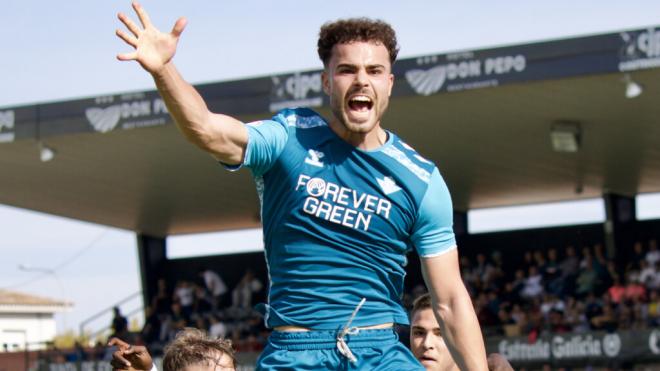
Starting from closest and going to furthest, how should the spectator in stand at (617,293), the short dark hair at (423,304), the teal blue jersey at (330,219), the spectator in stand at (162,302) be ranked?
the teal blue jersey at (330,219)
the short dark hair at (423,304)
the spectator in stand at (617,293)
the spectator in stand at (162,302)

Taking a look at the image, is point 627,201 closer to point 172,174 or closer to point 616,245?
point 616,245

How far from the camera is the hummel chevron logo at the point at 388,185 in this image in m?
5.13

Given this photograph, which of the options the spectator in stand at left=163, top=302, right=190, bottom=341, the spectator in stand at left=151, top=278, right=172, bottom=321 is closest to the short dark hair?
the spectator in stand at left=163, top=302, right=190, bottom=341

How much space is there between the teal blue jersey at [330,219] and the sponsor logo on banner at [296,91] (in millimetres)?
16630

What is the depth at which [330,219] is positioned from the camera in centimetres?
507

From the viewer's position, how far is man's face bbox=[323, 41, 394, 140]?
507cm

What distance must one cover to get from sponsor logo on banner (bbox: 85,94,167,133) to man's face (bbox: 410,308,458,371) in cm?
1638

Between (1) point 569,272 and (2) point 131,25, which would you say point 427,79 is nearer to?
(1) point 569,272

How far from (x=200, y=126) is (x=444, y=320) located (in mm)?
1336

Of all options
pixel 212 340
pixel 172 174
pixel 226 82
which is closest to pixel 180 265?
pixel 172 174

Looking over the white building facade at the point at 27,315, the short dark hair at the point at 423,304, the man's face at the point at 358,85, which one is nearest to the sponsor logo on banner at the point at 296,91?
the short dark hair at the point at 423,304

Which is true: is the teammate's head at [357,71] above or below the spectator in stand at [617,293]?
below

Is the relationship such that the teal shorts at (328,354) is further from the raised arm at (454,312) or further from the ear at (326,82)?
the ear at (326,82)

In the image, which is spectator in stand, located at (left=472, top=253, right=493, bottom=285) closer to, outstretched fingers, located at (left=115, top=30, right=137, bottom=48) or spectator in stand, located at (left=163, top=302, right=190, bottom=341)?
spectator in stand, located at (left=163, top=302, right=190, bottom=341)
